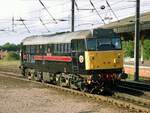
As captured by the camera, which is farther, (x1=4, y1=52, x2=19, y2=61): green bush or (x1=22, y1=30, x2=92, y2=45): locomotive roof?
(x1=4, y1=52, x2=19, y2=61): green bush

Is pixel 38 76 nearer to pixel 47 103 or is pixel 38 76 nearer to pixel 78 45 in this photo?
pixel 78 45

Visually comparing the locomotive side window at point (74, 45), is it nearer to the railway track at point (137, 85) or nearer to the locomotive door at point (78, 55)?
the locomotive door at point (78, 55)

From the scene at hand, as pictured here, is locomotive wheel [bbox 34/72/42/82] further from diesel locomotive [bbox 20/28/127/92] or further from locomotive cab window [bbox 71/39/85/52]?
locomotive cab window [bbox 71/39/85/52]

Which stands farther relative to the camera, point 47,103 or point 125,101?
point 125,101

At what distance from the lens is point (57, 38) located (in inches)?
992

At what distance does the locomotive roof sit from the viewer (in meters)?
22.1

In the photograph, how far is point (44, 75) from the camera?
28109 millimetres

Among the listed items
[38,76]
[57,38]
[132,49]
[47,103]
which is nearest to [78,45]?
[57,38]

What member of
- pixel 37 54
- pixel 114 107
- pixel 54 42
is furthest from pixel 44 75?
pixel 114 107

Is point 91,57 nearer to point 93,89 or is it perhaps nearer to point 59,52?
point 93,89

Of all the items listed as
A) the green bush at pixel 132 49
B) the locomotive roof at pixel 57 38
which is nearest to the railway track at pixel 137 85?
the locomotive roof at pixel 57 38

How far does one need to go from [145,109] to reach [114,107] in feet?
5.49

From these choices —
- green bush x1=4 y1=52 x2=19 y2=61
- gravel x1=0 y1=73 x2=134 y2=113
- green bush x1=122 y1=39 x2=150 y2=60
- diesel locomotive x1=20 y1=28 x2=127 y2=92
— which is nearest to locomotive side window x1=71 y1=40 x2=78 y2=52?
diesel locomotive x1=20 y1=28 x2=127 y2=92

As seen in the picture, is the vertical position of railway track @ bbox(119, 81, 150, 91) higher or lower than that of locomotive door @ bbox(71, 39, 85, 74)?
lower
